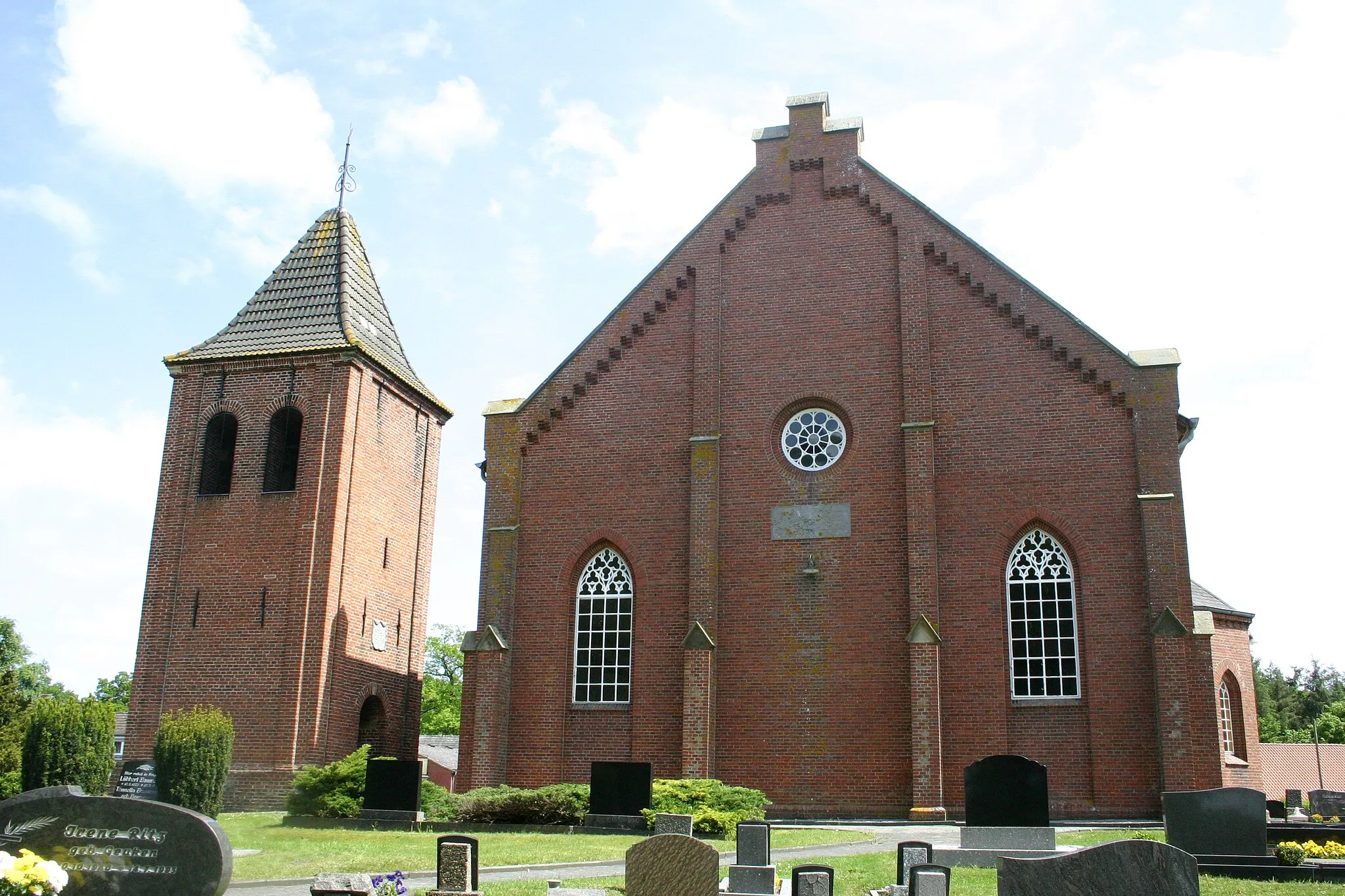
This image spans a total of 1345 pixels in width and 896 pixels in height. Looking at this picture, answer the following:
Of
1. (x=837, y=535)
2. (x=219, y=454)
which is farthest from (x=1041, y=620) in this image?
(x=219, y=454)

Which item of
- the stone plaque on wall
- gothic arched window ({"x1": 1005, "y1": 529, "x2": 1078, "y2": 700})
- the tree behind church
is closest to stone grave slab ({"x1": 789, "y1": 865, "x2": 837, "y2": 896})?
gothic arched window ({"x1": 1005, "y1": 529, "x2": 1078, "y2": 700})

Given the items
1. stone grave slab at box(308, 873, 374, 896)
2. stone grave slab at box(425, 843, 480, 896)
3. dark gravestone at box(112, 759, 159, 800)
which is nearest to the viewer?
stone grave slab at box(308, 873, 374, 896)

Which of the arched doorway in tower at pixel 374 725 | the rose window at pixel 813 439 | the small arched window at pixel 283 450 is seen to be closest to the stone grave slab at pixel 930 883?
the rose window at pixel 813 439

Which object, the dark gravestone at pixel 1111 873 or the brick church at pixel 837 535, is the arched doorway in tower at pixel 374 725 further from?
the dark gravestone at pixel 1111 873

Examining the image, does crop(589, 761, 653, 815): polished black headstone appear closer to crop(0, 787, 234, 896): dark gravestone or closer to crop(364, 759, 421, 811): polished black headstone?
crop(364, 759, 421, 811): polished black headstone

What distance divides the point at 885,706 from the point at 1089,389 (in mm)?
6745

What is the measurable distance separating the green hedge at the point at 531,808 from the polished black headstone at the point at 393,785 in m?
1.17

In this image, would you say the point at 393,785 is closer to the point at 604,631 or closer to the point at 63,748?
the point at 604,631

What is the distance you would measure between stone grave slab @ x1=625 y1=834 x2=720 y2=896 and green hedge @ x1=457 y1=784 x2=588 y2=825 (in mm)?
9109

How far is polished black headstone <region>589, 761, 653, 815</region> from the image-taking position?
1909 centimetres

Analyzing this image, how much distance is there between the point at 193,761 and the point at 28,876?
13949 mm

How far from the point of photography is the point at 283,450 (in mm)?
27203

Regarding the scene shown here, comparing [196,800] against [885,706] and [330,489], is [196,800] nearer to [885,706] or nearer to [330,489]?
[330,489]

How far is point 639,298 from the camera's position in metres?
24.7
